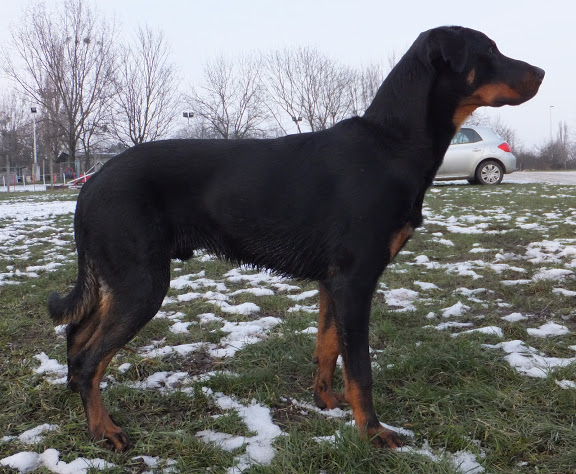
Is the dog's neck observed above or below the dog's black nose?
below


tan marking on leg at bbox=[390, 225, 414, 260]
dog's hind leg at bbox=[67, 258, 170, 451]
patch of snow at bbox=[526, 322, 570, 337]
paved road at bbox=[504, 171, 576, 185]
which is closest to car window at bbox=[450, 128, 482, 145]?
paved road at bbox=[504, 171, 576, 185]

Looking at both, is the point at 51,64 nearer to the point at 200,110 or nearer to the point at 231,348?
the point at 200,110

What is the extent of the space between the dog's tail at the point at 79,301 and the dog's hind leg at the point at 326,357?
118 cm

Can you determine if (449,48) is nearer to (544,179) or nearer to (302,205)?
(302,205)

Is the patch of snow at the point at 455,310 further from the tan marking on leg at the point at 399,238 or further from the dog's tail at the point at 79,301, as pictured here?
the dog's tail at the point at 79,301

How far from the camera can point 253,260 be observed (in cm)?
247

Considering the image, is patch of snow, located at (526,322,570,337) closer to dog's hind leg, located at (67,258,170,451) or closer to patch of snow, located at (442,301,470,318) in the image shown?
patch of snow, located at (442,301,470,318)

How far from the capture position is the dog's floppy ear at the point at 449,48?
87.0 inches

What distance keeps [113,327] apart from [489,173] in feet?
45.3

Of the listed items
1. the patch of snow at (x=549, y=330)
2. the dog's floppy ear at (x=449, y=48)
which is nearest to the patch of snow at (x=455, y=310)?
the patch of snow at (x=549, y=330)

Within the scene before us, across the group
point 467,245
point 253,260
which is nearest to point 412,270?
point 467,245

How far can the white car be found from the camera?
13203mm

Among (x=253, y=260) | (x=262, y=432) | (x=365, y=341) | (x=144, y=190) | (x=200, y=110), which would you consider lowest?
(x=262, y=432)

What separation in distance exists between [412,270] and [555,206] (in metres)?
5.82
